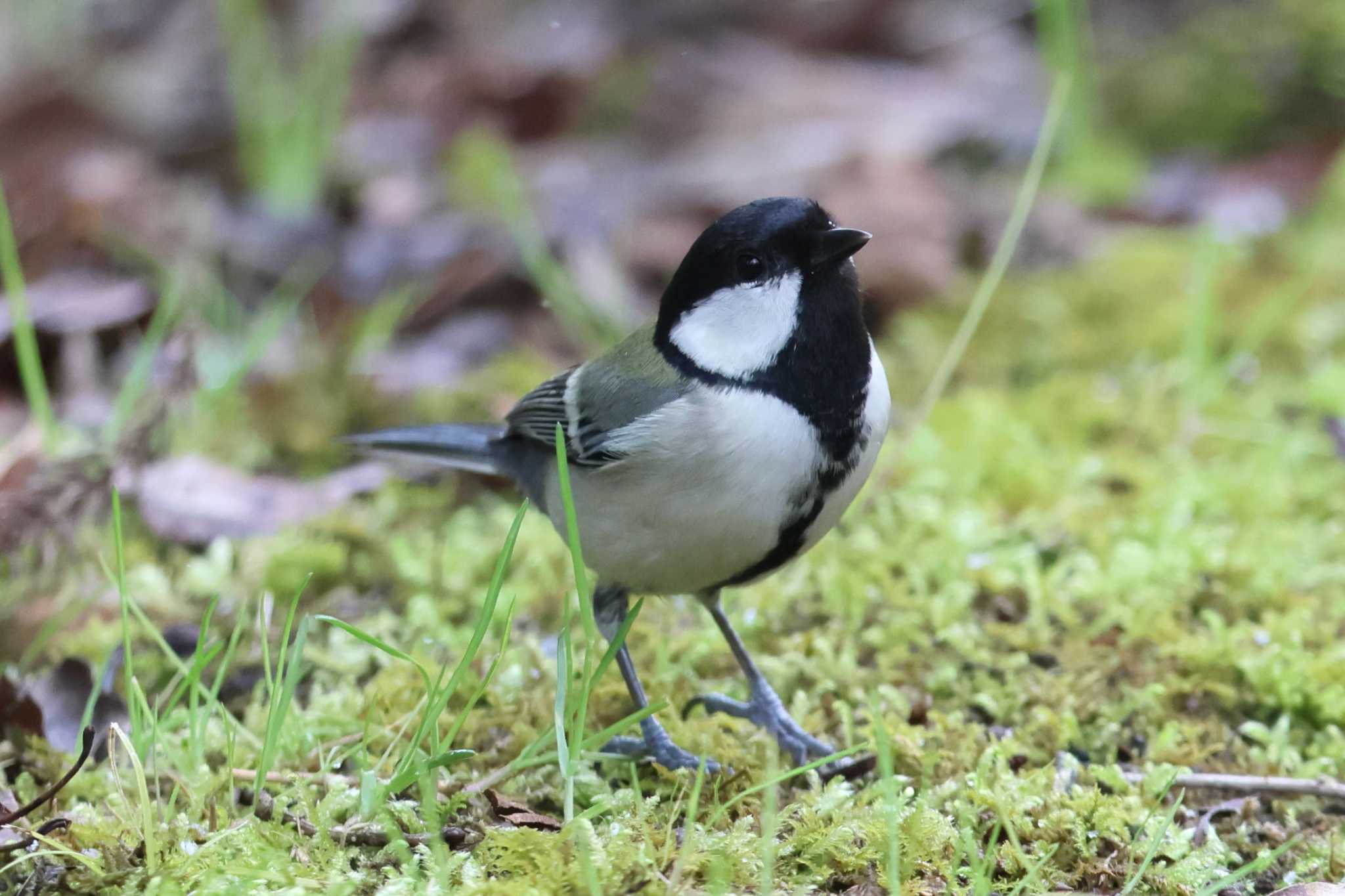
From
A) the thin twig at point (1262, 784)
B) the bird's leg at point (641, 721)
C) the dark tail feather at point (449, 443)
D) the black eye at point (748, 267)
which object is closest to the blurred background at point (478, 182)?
the dark tail feather at point (449, 443)

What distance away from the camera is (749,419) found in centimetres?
231

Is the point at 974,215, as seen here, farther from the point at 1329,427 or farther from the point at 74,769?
the point at 74,769

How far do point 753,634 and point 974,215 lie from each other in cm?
300

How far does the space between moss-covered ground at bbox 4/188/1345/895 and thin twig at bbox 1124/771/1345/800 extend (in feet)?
0.11

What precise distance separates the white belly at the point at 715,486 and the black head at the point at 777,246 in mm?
230

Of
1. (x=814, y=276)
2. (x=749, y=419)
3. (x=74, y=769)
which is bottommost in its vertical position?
(x=74, y=769)

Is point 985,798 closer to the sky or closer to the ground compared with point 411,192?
closer to the ground

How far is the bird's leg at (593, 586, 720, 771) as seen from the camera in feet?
7.96

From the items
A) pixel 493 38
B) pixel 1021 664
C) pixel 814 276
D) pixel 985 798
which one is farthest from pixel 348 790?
pixel 493 38

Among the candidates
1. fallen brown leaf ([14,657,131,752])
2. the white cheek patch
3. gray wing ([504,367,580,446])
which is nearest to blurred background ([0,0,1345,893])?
fallen brown leaf ([14,657,131,752])

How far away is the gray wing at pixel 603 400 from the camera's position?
2.53 m

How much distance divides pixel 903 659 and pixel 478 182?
11.9 ft

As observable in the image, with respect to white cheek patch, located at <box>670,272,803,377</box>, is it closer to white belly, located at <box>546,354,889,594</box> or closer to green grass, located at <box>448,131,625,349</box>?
white belly, located at <box>546,354,889,594</box>

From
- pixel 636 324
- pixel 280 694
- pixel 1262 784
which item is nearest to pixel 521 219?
pixel 636 324
